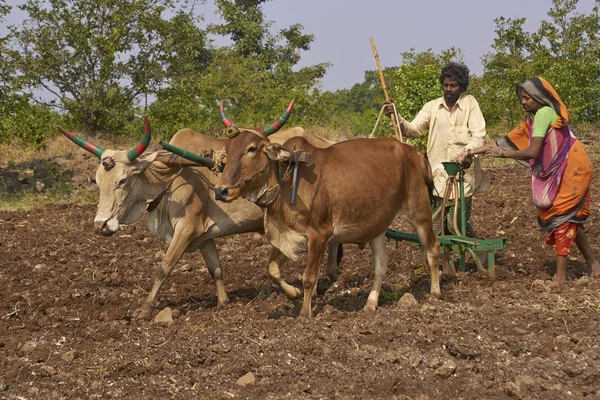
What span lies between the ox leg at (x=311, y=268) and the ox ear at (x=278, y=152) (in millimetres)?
636

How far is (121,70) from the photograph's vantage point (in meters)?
19.2

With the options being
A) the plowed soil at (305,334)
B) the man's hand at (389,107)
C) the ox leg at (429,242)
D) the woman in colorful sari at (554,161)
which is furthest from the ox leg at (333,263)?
the woman in colorful sari at (554,161)

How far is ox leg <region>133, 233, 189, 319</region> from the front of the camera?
21.6 feet

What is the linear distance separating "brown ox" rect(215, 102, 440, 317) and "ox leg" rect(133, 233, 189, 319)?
2.86 ft

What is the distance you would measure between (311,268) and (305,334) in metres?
0.70

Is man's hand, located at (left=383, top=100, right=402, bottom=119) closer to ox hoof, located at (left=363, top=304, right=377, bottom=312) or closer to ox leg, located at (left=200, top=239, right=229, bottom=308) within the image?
ox hoof, located at (left=363, top=304, right=377, bottom=312)

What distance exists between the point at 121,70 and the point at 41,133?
3160mm

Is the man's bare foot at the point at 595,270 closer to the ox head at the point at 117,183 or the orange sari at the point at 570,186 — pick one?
the orange sari at the point at 570,186

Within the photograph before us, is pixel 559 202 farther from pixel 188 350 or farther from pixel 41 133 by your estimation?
pixel 41 133

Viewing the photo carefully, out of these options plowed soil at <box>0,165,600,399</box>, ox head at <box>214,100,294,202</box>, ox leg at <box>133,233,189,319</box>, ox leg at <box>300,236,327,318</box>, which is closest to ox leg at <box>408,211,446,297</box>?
plowed soil at <box>0,165,600,399</box>

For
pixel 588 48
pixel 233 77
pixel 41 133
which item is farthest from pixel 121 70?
pixel 588 48

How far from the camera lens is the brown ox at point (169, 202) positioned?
21.2ft

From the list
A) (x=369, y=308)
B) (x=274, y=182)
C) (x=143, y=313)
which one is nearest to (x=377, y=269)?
(x=369, y=308)

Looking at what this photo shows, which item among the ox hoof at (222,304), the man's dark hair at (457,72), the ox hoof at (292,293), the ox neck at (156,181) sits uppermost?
the man's dark hair at (457,72)
